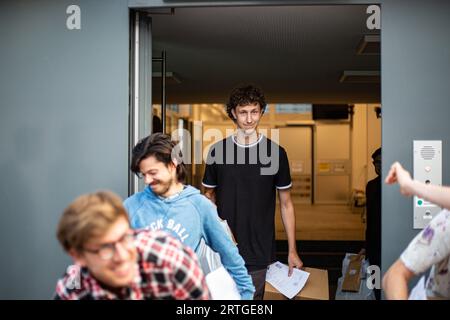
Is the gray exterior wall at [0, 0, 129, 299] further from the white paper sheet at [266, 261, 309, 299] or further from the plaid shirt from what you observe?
the plaid shirt

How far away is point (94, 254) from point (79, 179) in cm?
156

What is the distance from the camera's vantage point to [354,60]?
18.0 feet

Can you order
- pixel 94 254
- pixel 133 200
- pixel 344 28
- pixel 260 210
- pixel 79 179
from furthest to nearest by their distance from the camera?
pixel 344 28, pixel 260 210, pixel 79 179, pixel 133 200, pixel 94 254

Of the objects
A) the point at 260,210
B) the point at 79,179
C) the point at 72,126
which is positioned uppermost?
the point at 72,126

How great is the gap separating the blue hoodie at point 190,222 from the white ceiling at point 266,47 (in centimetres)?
180

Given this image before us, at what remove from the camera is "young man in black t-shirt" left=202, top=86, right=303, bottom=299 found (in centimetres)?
316

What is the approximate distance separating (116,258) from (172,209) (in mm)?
876

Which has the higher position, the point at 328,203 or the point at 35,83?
the point at 35,83

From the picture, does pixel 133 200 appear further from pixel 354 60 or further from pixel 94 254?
pixel 354 60

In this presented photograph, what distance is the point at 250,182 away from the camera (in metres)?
3.21

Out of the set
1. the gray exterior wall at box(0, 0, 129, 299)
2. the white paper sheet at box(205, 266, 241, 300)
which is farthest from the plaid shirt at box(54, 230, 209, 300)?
the gray exterior wall at box(0, 0, 129, 299)

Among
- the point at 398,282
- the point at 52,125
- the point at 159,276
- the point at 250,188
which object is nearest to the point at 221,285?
the point at 159,276
